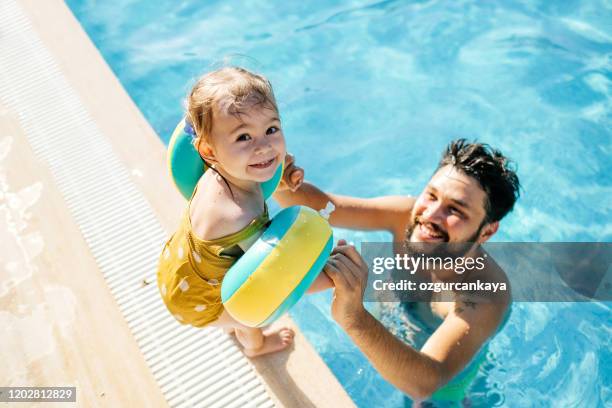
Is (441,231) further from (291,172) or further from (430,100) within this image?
(430,100)

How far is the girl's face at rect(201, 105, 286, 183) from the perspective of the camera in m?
2.84

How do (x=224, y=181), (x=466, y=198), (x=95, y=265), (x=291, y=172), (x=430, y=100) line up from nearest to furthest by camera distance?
(x=224, y=181), (x=291, y=172), (x=466, y=198), (x=95, y=265), (x=430, y=100)

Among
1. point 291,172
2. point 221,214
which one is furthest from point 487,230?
point 221,214

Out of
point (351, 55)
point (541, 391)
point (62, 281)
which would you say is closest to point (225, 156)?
point (62, 281)

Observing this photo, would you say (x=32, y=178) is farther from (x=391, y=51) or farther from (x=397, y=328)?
(x=391, y=51)

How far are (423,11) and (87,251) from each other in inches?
215

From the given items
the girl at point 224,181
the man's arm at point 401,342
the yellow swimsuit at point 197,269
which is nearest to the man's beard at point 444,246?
the man's arm at point 401,342

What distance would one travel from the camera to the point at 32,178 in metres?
4.94

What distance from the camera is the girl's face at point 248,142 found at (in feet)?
9.32

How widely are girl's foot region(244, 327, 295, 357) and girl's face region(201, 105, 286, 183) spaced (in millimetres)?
1300

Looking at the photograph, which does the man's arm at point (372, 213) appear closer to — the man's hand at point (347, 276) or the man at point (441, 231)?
the man at point (441, 231)

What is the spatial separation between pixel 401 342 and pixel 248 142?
1.41 metres

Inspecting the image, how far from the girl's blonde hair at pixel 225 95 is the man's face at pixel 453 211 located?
1.61m

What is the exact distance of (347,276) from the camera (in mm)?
2963
